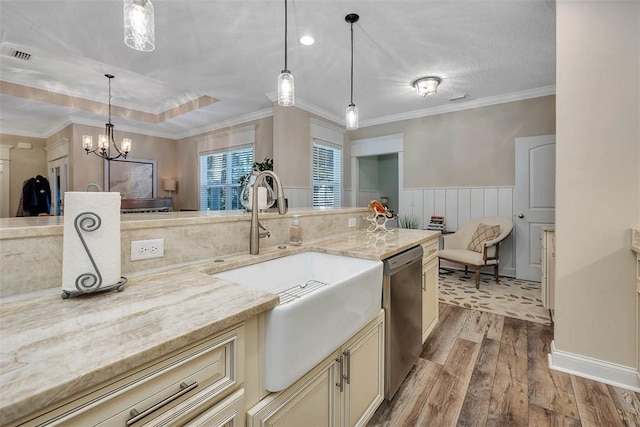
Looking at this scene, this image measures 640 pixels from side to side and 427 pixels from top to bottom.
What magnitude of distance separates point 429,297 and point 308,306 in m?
1.60

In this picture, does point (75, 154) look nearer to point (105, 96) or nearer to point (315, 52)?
point (105, 96)

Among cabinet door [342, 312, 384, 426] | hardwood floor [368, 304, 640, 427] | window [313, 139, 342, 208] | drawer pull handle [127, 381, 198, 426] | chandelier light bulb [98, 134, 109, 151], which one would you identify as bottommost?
hardwood floor [368, 304, 640, 427]

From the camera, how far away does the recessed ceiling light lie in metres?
2.66

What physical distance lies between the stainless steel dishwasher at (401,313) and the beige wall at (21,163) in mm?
7917

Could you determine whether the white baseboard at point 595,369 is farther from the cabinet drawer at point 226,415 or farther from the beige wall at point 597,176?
the cabinet drawer at point 226,415

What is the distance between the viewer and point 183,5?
87.2 inches

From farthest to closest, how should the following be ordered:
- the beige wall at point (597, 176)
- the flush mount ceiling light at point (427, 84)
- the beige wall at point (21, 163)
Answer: the beige wall at point (21, 163) → the flush mount ceiling light at point (427, 84) → the beige wall at point (597, 176)

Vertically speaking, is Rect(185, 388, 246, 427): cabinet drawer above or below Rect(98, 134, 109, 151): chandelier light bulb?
below

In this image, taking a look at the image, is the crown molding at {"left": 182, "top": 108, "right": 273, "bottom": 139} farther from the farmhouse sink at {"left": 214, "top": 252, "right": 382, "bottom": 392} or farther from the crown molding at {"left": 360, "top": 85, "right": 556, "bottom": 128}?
the farmhouse sink at {"left": 214, "top": 252, "right": 382, "bottom": 392}

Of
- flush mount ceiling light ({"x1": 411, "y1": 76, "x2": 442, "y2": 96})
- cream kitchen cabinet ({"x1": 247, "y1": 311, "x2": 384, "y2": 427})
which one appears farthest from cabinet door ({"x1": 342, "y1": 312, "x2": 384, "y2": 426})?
flush mount ceiling light ({"x1": 411, "y1": 76, "x2": 442, "y2": 96})

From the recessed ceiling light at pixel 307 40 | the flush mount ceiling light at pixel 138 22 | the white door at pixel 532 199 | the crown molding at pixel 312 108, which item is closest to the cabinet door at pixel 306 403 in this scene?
the flush mount ceiling light at pixel 138 22

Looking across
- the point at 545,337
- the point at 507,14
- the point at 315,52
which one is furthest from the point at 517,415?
the point at 315,52

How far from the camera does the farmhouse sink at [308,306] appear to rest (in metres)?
0.86

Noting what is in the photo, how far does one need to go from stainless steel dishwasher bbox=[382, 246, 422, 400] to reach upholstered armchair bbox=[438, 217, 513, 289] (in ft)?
7.00
